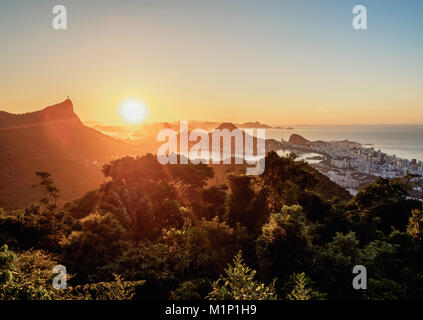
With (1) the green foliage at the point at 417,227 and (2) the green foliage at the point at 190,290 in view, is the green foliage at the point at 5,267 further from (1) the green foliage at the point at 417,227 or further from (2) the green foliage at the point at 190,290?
(1) the green foliage at the point at 417,227

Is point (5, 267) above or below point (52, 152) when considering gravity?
below

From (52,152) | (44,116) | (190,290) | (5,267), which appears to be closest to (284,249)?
Result: (190,290)

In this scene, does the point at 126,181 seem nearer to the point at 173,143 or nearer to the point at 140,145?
the point at 173,143

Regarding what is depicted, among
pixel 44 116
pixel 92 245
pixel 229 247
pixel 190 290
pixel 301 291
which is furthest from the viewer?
pixel 44 116

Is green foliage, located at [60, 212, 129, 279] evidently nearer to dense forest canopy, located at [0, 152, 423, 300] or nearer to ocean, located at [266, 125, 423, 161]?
dense forest canopy, located at [0, 152, 423, 300]

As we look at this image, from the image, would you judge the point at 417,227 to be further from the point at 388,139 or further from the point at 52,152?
the point at 388,139

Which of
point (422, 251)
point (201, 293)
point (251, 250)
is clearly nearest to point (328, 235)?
point (422, 251)

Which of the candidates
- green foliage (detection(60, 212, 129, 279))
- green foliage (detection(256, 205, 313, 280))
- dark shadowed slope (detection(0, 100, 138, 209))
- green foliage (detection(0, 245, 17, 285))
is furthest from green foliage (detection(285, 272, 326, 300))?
dark shadowed slope (detection(0, 100, 138, 209))

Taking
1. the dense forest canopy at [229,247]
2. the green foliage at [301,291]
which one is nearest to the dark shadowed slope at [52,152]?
the dense forest canopy at [229,247]
